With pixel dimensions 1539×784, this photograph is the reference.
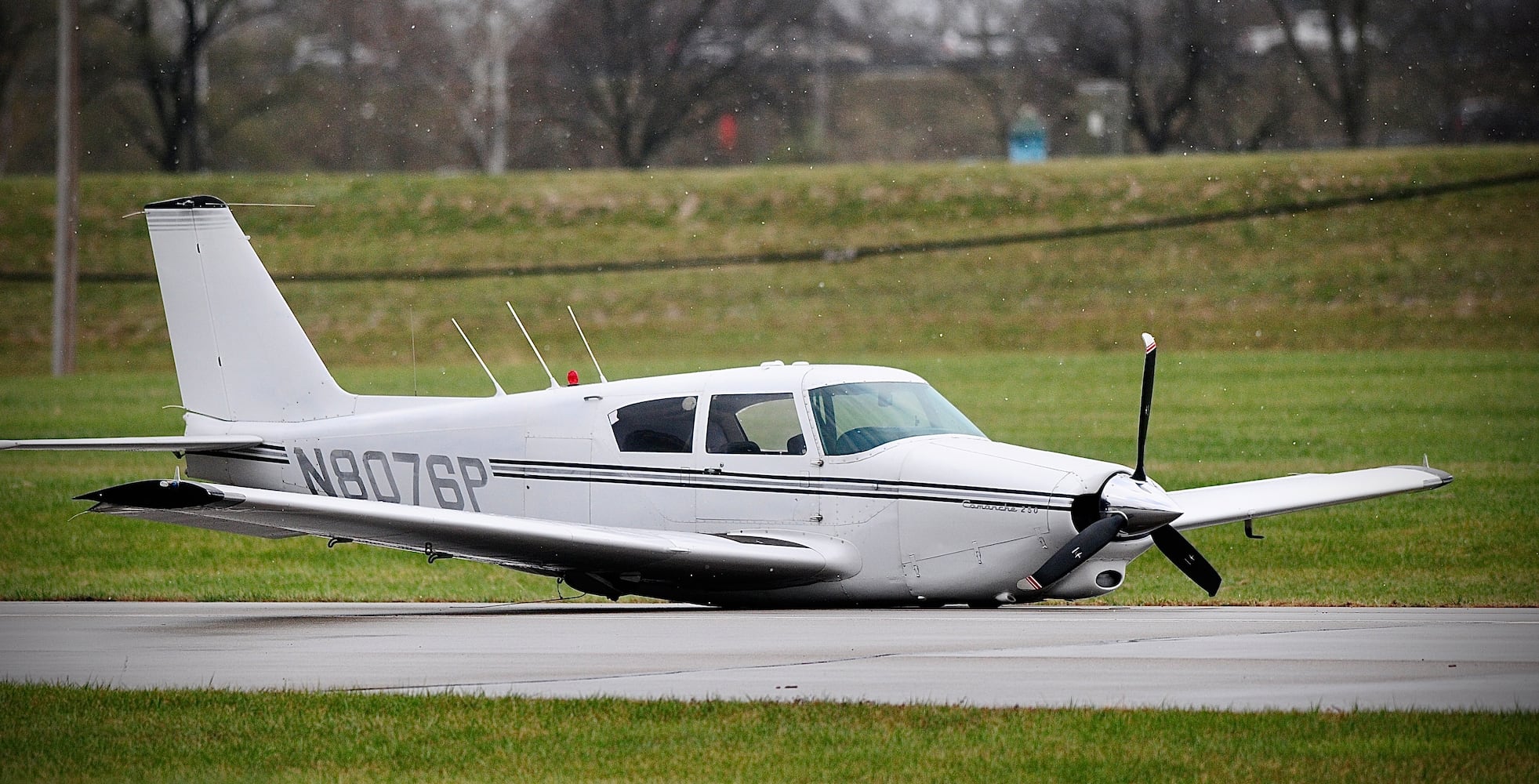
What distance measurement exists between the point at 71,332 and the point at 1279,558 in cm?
3054

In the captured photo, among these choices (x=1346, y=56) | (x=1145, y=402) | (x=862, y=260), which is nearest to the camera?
(x=1145, y=402)

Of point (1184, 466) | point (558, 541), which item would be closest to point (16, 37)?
point (1184, 466)

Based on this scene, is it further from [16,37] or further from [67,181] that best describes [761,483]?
[16,37]

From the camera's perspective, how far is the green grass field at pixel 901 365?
8.35 meters

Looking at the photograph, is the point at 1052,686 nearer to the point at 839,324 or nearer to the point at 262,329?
the point at 262,329

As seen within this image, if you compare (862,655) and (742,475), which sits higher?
(742,475)

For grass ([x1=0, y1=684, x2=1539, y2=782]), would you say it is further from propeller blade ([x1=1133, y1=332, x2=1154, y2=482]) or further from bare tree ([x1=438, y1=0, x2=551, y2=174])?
bare tree ([x1=438, y1=0, x2=551, y2=174])

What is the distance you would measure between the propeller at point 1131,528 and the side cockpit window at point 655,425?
8.56 ft

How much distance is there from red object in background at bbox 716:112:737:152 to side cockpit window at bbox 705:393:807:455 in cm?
6362

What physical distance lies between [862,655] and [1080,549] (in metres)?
1.86

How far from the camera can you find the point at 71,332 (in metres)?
42.4

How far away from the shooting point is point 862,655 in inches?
425

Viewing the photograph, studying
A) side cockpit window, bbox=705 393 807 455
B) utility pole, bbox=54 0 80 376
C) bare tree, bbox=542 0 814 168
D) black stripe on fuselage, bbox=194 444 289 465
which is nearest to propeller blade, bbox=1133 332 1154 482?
side cockpit window, bbox=705 393 807 455

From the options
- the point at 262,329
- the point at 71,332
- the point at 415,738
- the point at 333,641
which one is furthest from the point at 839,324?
the point at 415,738
